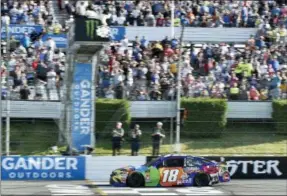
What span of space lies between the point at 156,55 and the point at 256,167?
587cm

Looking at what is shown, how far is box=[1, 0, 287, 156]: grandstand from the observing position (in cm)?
2086

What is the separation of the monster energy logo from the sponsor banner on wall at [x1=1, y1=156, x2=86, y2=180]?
11.4ft

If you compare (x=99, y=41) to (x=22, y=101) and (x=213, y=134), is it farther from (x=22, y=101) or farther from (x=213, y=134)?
(x=213, y=134)

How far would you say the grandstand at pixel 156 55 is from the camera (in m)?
20.9

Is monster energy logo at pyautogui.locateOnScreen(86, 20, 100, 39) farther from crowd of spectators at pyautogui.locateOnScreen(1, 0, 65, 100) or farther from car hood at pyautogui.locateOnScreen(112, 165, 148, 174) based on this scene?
car hood at pyautogui.locateOnScreen(112, 165, 148, 174)

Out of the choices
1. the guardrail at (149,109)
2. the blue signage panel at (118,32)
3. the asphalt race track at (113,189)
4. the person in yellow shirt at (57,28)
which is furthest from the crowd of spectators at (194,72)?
the asphalt race track at (113,189)

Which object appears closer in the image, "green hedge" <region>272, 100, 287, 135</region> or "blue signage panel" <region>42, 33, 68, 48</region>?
A: "green hedge" <region>272, 100, 287, 135</region>

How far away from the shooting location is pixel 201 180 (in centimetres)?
1777

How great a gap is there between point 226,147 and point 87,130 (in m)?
4.41

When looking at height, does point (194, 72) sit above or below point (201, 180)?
above

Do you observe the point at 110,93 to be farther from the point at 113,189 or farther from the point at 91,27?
the point at 113,189

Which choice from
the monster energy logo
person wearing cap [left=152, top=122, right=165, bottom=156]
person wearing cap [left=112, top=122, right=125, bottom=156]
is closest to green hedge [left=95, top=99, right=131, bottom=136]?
person wearing cap [left=112, top=122, right=125, bottom=156]

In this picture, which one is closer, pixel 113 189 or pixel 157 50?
pixel 113 189

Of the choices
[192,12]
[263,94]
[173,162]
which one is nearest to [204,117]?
[263,94]
